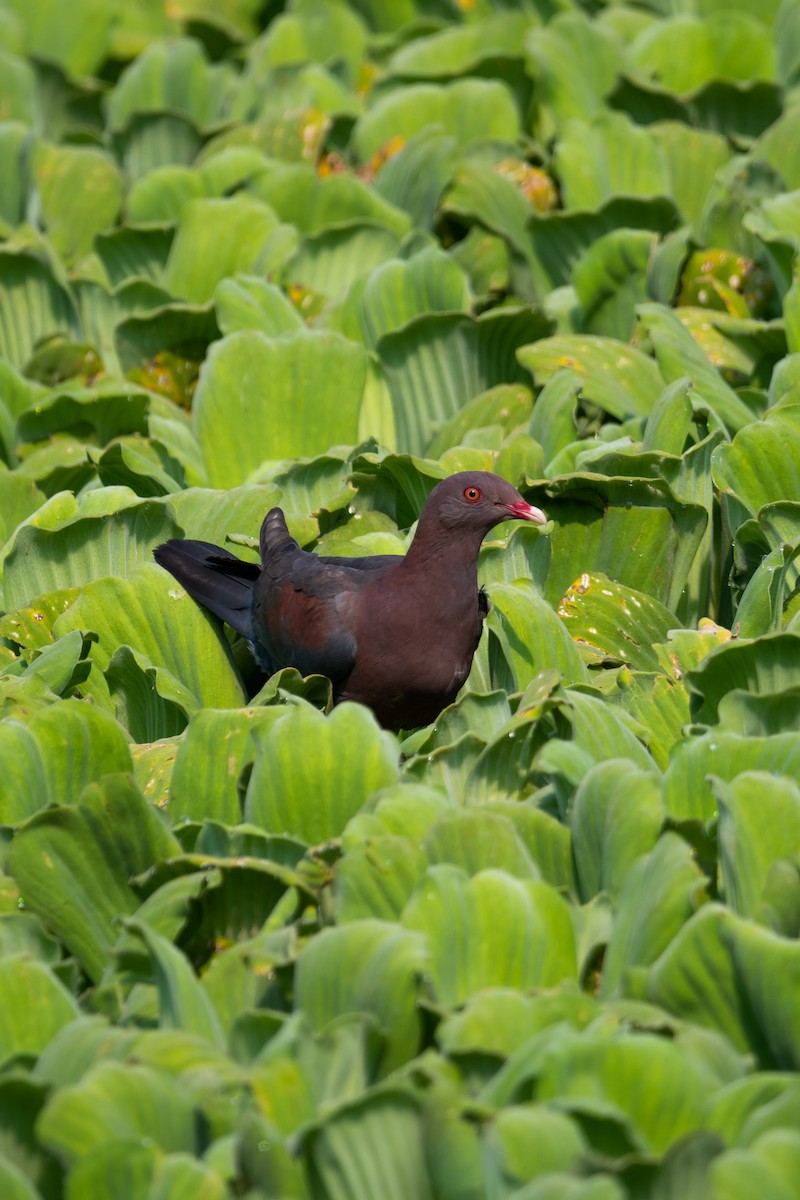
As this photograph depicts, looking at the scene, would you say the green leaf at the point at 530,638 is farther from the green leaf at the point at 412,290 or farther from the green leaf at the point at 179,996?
the green leaf at the point at 412,290

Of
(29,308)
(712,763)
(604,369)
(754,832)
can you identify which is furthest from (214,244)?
(754,832)

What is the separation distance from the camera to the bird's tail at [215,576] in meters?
4.39

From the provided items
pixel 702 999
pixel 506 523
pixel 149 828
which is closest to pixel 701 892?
pixel 702 999

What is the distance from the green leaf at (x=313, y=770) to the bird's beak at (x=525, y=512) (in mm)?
1099

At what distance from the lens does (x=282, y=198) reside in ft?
21.1

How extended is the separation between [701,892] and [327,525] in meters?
2.10

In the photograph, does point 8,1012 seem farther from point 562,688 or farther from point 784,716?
point 784,716

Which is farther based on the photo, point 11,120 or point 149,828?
point 11,120

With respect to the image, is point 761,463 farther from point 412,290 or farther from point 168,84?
point 168,84

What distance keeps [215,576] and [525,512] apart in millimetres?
860

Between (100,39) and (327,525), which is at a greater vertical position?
(100,39)

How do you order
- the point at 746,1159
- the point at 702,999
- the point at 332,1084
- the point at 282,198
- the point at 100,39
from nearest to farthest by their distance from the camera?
the point at 746,1159 → the point at 332,1084 → the point at 702,999 → the point at 282,198 → the point at 100,39

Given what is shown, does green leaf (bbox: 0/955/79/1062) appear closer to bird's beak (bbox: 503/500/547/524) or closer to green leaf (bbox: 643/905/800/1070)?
green leaf (bbox: 643/905/800/1070)

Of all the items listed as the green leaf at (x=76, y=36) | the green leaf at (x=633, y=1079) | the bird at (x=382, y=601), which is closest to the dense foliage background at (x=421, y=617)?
the green leaf at (x=633, y=1079)
